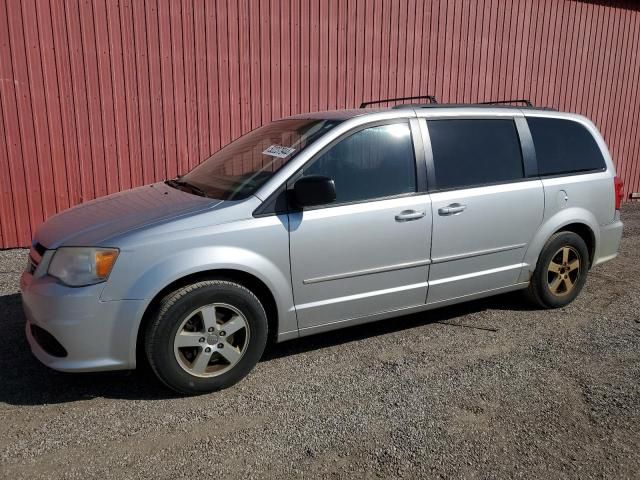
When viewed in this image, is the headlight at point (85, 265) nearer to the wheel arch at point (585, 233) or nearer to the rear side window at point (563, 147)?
the rear side window at point (563, 147)

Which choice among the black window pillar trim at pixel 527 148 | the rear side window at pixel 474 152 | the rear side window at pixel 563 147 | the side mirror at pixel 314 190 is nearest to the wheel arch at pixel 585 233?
the rear side window at pixel 563 147

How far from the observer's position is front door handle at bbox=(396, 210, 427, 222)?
3.48m

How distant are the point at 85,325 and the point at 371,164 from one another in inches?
78.7

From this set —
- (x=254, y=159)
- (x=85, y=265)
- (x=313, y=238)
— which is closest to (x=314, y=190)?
(x=313, y=238)

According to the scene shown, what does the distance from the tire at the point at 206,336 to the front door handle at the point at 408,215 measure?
110 cm

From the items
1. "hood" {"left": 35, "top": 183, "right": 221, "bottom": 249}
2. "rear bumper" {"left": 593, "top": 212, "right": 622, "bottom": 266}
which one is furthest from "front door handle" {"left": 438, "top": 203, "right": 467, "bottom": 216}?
"rear bumper" {"left": 593, "top": 212, "right": 622, "bottom": 266}

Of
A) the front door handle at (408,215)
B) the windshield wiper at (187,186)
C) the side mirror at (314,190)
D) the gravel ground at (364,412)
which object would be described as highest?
the side mirror at (314,190)

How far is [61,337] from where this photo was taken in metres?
2.79

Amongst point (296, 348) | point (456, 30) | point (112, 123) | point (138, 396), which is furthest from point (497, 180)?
point (456, 30)

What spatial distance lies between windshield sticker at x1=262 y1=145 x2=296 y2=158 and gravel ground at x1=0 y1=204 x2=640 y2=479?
1.37 metres

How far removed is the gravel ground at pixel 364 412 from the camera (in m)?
2.44

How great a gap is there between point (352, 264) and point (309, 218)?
430 millimetres

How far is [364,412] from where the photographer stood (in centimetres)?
286

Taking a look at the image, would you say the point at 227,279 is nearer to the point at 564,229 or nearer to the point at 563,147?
the point at 564,229
